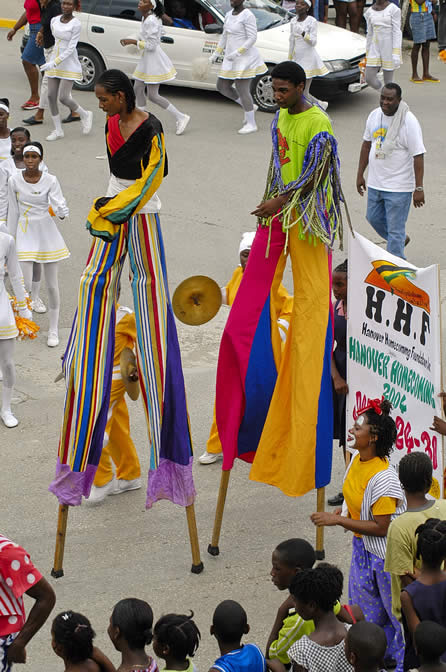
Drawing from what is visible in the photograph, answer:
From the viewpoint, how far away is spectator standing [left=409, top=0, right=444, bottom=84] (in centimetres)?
1634

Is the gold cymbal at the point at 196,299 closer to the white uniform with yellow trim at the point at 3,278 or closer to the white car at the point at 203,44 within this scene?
the white uniform with yellow trim at the point at 3,278

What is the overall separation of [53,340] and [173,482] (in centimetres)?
347

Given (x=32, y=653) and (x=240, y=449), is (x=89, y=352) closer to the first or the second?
(x=240, y=449)

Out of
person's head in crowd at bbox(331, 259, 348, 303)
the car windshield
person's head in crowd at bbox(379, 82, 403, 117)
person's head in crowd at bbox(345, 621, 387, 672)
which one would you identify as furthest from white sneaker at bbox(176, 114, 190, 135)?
person's head in crowd at bbox(345, 621, 387, 672)

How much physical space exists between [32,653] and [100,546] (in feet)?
3.67

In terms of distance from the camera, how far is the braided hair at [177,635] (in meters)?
4.18

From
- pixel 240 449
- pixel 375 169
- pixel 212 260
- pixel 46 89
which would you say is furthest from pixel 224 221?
pixel 240 449

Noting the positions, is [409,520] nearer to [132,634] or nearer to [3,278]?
[132,634]

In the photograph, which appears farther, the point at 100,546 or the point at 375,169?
the point at 375,169

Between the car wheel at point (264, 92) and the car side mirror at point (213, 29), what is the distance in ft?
2.94

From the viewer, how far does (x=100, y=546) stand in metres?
6.42

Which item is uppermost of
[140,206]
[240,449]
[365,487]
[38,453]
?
[140,206]

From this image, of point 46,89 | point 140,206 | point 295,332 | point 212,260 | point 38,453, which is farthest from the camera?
point 46,89

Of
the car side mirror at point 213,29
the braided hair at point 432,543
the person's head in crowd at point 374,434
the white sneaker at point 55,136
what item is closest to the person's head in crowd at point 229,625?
the braided hair at point 432,543
